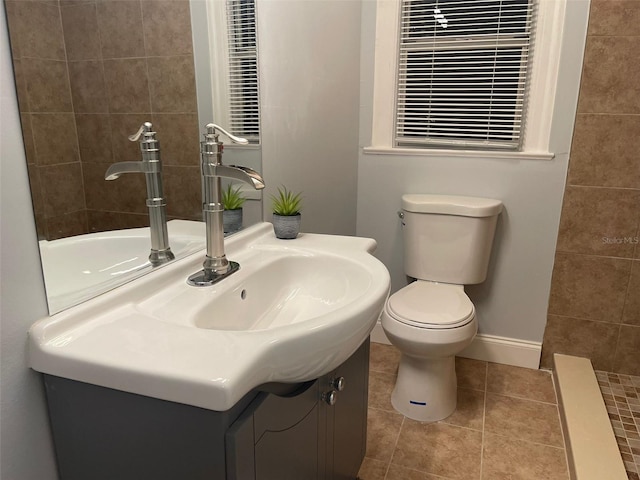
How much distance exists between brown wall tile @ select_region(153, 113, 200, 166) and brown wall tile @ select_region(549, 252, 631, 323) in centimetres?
181

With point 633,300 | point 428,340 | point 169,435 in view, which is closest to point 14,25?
point 169,435

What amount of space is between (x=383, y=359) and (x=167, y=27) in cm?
192

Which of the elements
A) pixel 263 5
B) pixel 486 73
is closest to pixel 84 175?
pixel 263 5

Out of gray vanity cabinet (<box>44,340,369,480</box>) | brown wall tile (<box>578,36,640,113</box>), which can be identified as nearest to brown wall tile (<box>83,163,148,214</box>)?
gray vanity cabinet (<box>44,340,369,480</box>)

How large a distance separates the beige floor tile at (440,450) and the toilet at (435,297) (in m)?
0.08

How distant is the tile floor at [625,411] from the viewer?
1.74 m

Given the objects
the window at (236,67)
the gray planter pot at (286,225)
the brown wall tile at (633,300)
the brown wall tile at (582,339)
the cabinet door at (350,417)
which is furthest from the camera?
the brown wall tile at (582,339)

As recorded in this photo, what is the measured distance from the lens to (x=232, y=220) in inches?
61.5

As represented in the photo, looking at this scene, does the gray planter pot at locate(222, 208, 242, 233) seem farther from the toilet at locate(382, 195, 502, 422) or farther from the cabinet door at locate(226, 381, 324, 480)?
the toilet at locate(382, 195, 502, 422)

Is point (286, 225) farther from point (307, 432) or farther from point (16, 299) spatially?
point (16, 299)

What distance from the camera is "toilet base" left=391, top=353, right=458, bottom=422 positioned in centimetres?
203

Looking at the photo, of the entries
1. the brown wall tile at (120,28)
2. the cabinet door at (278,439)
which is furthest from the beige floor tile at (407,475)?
the brown wall tile at (120,28)

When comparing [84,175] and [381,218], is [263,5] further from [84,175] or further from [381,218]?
[381,218]

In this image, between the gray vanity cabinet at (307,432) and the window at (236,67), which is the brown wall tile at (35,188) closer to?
the gray vanity cabinet at (307,432)
